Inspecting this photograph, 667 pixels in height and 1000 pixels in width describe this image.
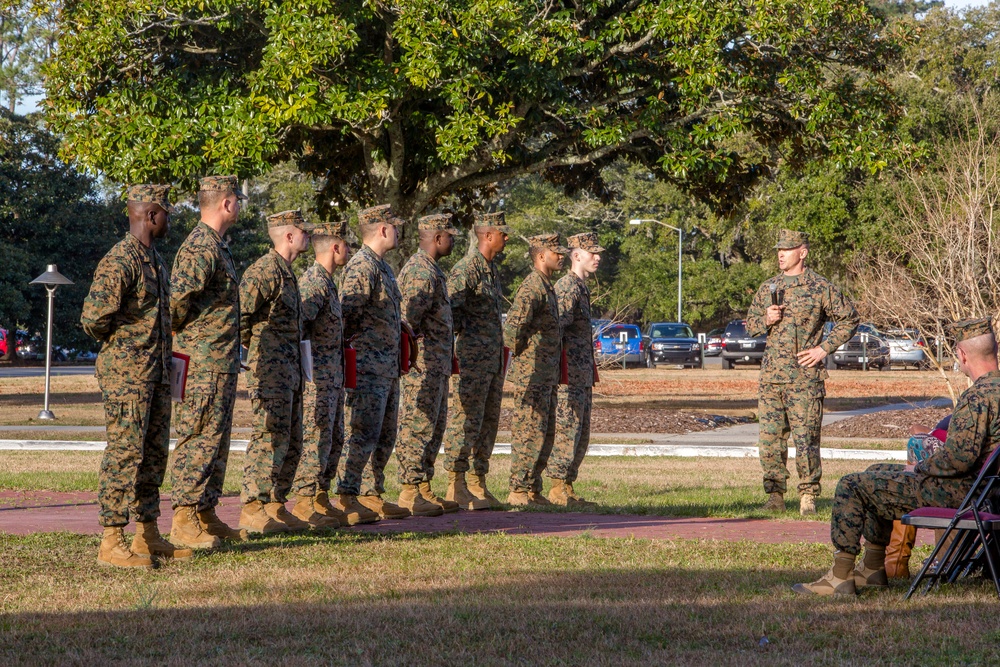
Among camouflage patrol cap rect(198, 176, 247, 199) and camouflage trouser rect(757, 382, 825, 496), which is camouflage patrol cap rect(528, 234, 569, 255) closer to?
camouflage trouser rect(757, 382, 825, 496)

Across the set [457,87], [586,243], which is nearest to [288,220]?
[586,243]

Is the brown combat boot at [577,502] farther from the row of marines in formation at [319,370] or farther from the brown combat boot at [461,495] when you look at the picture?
the brown combat boot at [461,495]

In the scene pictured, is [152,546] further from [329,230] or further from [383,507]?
[329,230]

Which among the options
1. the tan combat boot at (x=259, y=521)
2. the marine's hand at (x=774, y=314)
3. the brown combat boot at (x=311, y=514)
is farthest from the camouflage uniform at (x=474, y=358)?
the marine's hand at (x=774, y=314)

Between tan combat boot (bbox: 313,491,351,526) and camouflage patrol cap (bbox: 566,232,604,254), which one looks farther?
camouflage patrol cap (bbox: 566,232,604,254)

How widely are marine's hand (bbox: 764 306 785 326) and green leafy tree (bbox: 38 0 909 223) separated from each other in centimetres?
642

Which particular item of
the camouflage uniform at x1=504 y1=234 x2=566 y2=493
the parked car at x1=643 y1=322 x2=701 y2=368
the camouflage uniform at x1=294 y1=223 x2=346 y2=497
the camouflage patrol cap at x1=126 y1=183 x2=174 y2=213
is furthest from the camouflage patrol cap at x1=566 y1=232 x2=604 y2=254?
the parked car at x1=643 y1=322 x2=701 y2=368

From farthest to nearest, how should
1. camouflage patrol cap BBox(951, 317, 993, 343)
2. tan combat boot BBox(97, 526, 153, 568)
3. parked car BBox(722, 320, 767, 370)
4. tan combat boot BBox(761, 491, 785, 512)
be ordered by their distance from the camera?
parked car BBox(722, 320, 767, 370) → tan combat boot BBox(761, 491, 785, 512) → tan combat boot BBox(97, 526, 153, 568) → camouflage patrol cap BBox(951, 317, 993, 343)

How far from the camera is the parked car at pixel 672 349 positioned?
154ft

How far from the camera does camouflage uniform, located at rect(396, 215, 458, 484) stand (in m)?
9.91

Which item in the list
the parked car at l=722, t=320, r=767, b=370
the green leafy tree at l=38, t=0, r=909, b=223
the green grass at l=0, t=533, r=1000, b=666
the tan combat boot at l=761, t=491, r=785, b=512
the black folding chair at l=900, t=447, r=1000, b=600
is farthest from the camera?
the parked car at l=722, t=320, r=767, b=370

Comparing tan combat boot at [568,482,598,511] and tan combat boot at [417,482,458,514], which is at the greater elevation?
tan combat boot at [417,482,458,514]

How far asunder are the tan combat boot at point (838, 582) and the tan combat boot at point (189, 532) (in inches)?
145

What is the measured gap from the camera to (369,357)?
9406 millimetres
